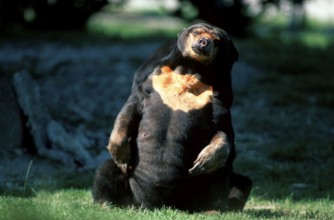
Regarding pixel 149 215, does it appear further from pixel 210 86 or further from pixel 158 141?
pixel 210 86

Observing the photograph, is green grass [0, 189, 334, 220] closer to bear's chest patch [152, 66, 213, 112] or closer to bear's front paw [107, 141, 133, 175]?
bear's front paw [107, 141, 133, 175]

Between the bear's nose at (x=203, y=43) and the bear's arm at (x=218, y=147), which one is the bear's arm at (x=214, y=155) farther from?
the bear's nose at (x=203, y=43)

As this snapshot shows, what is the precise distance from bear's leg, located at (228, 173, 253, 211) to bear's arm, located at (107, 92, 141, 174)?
98cm

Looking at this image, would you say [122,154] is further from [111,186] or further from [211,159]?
[211,159]

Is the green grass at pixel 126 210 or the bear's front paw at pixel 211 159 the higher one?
the bear's front paw at pixel 211 159

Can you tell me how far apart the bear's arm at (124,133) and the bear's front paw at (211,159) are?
57cm

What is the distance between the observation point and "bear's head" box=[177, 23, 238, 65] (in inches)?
265

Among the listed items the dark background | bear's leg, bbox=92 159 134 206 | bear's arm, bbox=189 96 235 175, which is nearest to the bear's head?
bear's arm, bbox=189 96 235 175

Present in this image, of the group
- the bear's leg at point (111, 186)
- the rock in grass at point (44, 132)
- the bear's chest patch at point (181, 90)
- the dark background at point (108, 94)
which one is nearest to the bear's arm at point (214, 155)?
the bear's chest patch at point (181, 90)

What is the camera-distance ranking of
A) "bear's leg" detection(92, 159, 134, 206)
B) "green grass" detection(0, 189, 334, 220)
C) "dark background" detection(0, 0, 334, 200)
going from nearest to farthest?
"green grass" detection(0, 189, 334, 220) → "bear's leg" detection(92, 159, 134, 206) → "dark background" detection(0, 0, 334, 200)

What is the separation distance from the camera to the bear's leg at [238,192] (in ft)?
24.5

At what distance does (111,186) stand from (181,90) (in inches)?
38.2

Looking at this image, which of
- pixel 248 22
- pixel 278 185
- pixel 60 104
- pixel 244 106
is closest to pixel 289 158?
pixel 278 185

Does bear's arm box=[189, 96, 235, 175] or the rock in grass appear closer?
bear's arm box=[189, 96, 235, 175]
